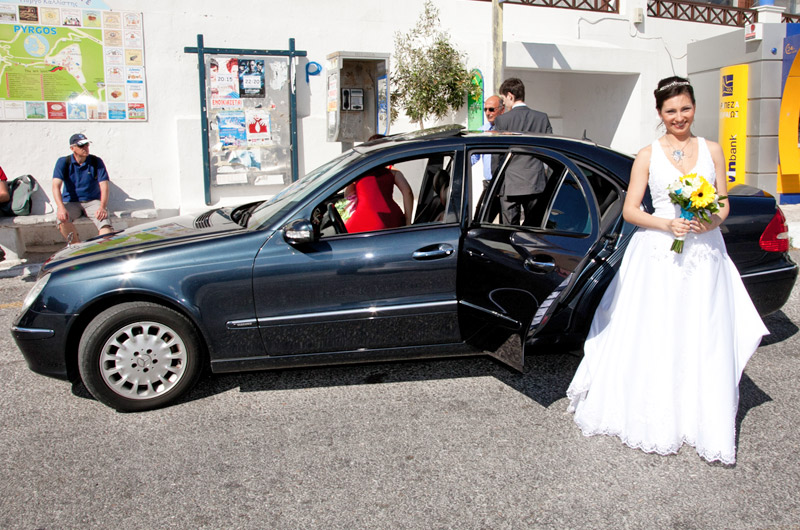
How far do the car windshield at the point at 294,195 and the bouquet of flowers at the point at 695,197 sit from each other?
6.30 feet

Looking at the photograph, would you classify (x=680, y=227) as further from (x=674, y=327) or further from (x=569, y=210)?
(x=569, y=210)

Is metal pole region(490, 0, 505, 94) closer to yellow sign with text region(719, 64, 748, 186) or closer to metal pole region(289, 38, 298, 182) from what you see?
metal pole region(289, 38, 298, 182)

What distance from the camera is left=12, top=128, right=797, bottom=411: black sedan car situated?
12.9 ft

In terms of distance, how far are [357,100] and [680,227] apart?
7.17 metres

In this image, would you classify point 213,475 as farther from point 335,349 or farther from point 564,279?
Result: point 564,279

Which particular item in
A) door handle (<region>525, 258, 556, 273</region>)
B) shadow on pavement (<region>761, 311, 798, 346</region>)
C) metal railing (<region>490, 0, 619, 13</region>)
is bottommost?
shadow on pavement (<region>761, 311, 798, 346</region>)

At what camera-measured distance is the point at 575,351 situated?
4.33 metres

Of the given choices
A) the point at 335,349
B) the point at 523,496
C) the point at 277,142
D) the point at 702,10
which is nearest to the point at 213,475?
the point at 335,349

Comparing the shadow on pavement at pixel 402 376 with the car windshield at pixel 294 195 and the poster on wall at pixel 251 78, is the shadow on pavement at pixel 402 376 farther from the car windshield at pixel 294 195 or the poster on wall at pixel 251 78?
the poster on wall at pixel 251 78

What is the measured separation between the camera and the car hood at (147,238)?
4117mm

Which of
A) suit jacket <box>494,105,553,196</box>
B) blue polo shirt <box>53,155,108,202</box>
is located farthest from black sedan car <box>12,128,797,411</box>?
blue polo shirt <box>53,155,108,202</box>

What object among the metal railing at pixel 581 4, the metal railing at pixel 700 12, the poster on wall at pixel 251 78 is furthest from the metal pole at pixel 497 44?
the metal railing at pixel 700 12

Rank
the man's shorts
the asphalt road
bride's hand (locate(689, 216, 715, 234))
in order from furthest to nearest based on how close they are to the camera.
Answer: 1. the man's shorts
2. bride's hand (locate(689, 216, 715, 234))
3. the asphalt road

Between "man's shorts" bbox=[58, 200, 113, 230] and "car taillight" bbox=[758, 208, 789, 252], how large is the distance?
680 cm
